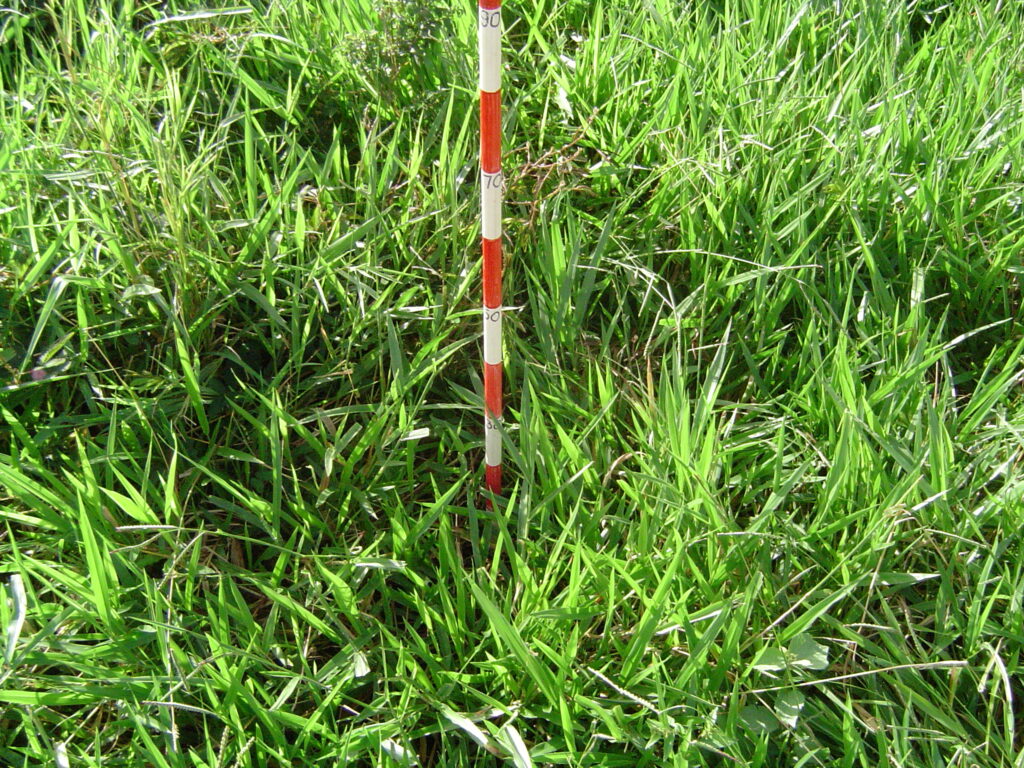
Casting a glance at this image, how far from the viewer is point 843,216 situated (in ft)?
5.99

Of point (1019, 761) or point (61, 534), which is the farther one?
point (61, 534)

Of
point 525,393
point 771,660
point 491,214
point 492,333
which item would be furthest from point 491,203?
point 771,660

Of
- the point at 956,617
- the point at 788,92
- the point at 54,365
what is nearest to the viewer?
the point at 956,617

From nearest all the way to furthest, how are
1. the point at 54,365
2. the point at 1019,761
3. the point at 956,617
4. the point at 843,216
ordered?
the point at 1019,761, the point at 956,617, the point at 54,365, the point at 843,216

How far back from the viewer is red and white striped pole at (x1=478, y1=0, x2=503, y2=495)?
1.22 metres

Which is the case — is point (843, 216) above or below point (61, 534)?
above

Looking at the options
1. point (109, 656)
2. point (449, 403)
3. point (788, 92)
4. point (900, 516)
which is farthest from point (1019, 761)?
point (788, 92)

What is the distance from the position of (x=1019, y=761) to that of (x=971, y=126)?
1.18m

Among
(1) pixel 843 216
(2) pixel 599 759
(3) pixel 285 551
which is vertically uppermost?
(1) pixel 843 216

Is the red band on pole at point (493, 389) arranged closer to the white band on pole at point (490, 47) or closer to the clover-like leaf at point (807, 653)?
the white band on pole at point (490, 47)

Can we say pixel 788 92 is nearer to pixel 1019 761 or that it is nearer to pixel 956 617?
pixel 956 617

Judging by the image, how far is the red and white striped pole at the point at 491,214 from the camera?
1.22 m

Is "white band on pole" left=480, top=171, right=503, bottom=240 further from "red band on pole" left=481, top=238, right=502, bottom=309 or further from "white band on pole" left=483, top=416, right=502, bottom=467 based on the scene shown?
"white band on pole" left=483, top=416, right=502, bottom=467

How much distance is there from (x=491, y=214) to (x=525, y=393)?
1.07 feet
